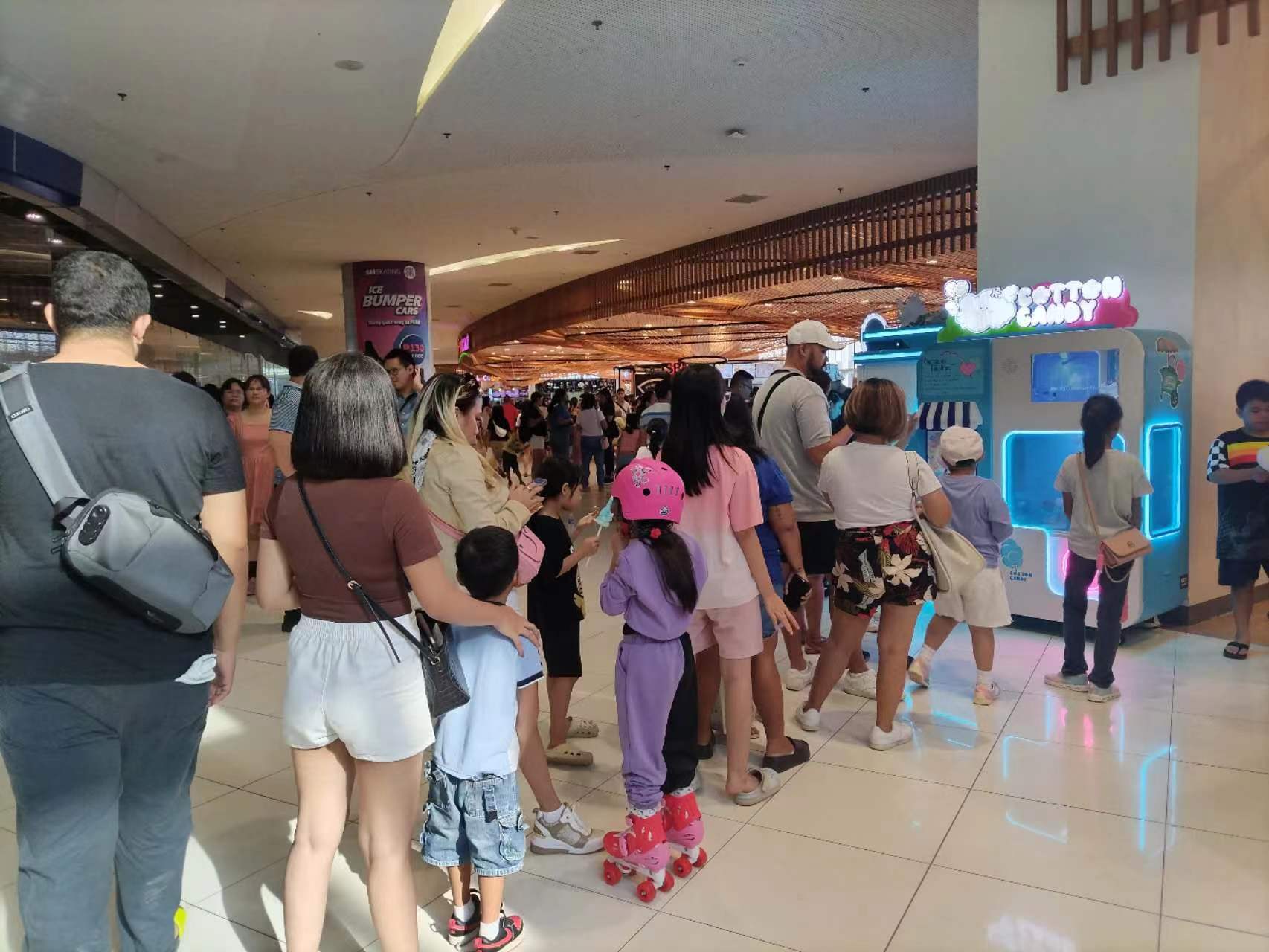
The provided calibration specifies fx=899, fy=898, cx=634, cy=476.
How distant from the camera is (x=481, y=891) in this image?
2.20 metres

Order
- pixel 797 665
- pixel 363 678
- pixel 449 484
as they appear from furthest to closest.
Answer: pixel 797 665
pixel 449 484
pixel 363 678

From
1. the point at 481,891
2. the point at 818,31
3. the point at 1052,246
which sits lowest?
the point at 481,891

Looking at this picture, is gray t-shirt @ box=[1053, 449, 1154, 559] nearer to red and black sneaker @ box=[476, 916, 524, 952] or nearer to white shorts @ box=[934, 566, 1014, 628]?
white shorts @ box=[934, 566, 1014, 628]

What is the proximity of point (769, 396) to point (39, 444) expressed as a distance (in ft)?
9.31

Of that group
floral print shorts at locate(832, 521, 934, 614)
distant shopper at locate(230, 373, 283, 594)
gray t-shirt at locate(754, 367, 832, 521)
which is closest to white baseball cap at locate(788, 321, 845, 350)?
gray t-shirt at locate(754, 367, 832, 521)

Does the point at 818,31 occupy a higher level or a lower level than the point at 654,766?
higher

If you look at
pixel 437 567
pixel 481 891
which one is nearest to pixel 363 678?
pixel 437 567

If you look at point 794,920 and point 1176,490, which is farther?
point 1176,490

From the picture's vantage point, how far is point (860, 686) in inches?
159

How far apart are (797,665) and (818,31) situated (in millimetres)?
4180

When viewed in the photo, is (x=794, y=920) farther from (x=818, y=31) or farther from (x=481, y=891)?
(x=818, y=31)

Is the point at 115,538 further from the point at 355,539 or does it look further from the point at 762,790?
the point at 762,790

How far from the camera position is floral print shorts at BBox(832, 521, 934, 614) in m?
3.27

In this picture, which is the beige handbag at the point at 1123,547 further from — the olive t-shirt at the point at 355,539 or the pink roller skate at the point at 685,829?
the olive t-shirt at the point at 355,539
